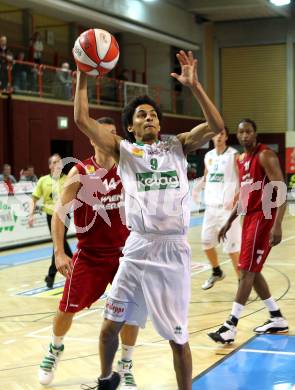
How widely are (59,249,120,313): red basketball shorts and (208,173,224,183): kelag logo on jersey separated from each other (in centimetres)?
395

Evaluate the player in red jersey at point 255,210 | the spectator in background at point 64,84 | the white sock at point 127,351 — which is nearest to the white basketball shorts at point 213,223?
the player in red jersey at point 255,210

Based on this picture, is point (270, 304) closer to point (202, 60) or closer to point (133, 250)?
point (133, 250)

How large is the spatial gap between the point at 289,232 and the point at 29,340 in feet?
36.0

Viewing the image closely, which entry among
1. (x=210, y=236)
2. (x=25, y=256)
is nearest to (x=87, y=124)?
(x=210, y=236)

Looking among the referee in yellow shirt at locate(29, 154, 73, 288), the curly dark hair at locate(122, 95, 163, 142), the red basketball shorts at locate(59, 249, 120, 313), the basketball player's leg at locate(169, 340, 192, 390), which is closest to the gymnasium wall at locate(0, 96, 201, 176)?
the referee in yellow shirt at locate(29, 154, 73, 288)

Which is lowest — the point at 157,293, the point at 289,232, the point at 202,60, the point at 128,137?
the point at 289,232

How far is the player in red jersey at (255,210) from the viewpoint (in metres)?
6.11

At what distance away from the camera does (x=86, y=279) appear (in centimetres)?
510

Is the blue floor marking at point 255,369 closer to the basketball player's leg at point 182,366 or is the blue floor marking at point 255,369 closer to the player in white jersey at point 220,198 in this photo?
the basketball player's leg at point 182,366

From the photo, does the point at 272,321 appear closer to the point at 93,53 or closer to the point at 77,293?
the point at 77,293

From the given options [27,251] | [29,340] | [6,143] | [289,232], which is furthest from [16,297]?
[6,143]

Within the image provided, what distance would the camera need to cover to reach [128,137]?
457 cm

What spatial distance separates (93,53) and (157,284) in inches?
59.5

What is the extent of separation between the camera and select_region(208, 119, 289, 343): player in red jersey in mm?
6113
